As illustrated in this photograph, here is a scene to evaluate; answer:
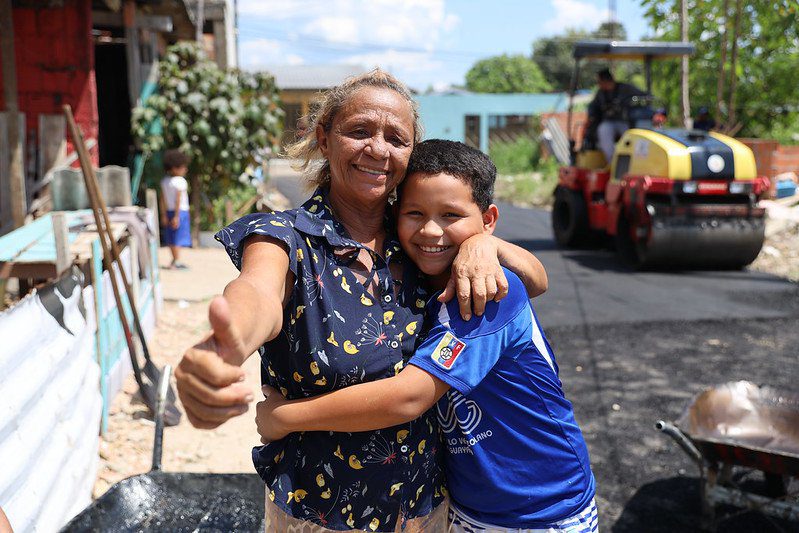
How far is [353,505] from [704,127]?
12.4m

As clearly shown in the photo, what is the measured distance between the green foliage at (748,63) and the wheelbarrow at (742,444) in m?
7.66

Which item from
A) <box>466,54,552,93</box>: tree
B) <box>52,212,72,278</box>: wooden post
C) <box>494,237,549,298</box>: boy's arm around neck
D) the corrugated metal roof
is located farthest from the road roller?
<box>466,54,552,93</box>: tree

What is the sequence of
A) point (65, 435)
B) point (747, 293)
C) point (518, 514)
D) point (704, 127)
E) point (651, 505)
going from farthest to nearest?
point (704, 127), point (747, 293), point (651, 505), point (65, 435), point (518, 514)

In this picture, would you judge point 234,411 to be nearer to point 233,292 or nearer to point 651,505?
point 233,292

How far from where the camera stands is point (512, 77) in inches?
2082

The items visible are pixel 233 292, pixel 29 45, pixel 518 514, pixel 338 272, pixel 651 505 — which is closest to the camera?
pixel 233 292

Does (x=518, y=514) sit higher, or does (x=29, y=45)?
(x=29, y=45)

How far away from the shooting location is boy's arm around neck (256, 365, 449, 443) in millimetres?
1479

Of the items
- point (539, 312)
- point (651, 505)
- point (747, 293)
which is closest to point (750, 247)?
point (747, 293)

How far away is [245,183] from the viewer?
436 inches

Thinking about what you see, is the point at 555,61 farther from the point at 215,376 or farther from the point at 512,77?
the point at 215,376

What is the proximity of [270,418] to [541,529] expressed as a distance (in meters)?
0.66

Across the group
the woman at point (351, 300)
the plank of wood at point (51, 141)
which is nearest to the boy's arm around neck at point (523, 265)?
the woman at point (351, 300)

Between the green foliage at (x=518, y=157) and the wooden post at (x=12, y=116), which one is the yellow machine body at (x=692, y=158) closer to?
the wooden post at (x=12, y=116)
